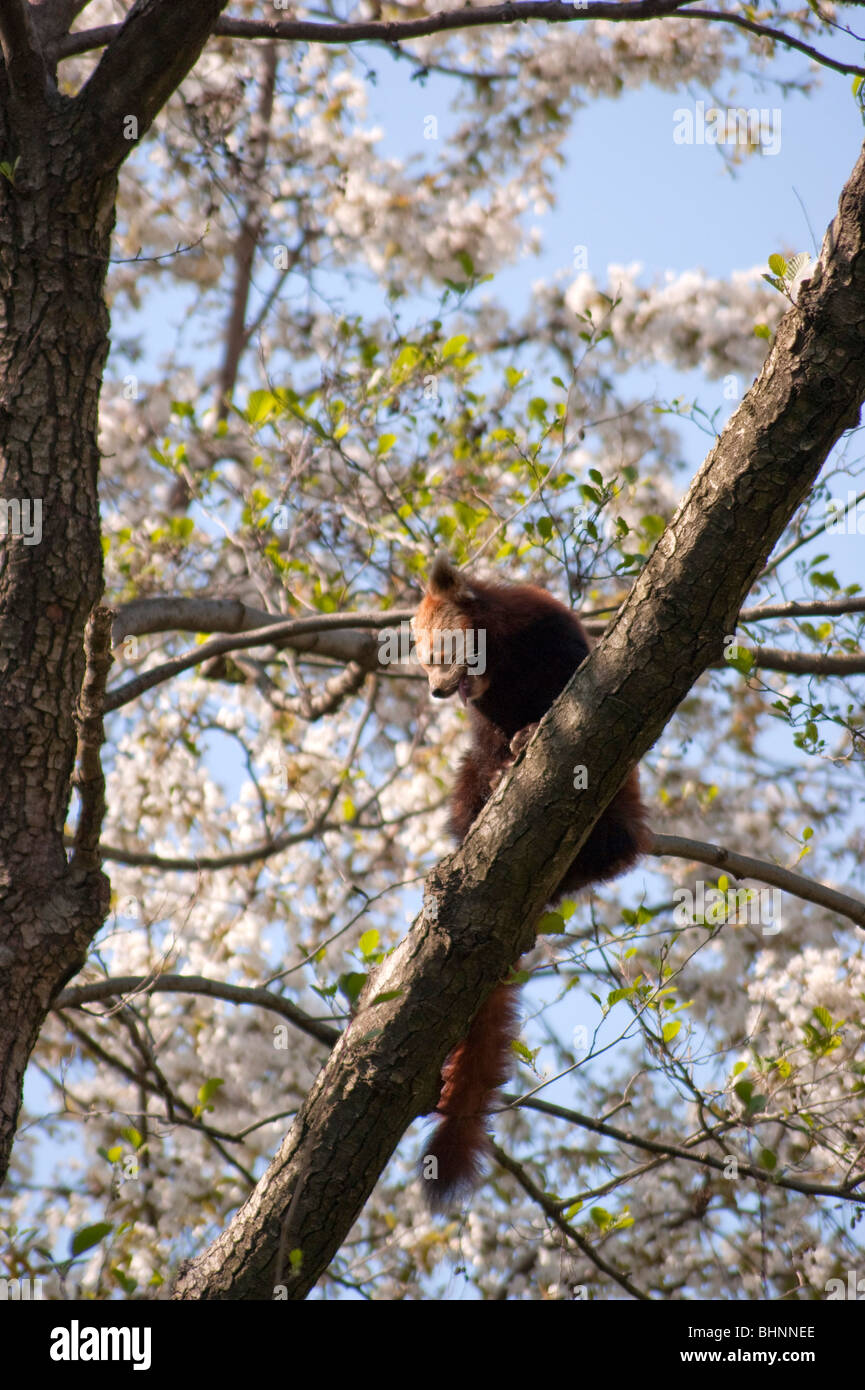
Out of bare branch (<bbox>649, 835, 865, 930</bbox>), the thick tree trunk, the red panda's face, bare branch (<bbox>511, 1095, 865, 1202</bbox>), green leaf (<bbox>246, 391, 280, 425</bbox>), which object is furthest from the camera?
green leaf (<bbox>246, 391, 280, 425</bbox>)

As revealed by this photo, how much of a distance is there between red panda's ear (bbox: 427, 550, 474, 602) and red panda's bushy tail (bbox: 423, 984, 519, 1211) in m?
1.77

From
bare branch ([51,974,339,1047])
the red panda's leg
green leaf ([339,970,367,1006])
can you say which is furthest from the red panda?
green leaf ([339,970,367,1006])

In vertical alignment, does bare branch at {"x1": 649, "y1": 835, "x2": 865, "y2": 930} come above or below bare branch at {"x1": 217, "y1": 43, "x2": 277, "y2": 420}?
below

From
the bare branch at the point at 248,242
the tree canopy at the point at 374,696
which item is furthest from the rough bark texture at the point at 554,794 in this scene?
the bare branch at the point at 248,242

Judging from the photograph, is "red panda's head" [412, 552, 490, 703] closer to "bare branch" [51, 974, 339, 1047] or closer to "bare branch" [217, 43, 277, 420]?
"bare branch" [51, 974, 339, 1047]

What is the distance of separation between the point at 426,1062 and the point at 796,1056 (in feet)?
11.9

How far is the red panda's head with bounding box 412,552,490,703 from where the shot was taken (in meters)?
5.08

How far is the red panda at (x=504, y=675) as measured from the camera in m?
4.80

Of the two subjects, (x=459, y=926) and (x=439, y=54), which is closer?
(x=459, y=926)

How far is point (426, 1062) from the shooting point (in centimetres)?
334

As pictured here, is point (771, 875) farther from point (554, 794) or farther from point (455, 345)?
point (455, 345)

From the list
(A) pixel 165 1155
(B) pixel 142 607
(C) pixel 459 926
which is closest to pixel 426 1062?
(C) pixel 459 926

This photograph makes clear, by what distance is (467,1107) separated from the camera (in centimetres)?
425

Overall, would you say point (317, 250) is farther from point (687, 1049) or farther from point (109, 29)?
point (687, 1049)
